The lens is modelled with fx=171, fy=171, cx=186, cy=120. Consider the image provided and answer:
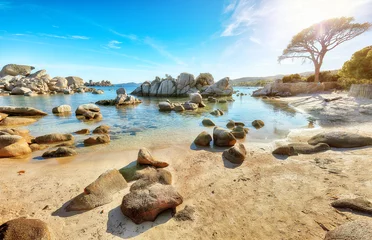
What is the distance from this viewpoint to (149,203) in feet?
12.0

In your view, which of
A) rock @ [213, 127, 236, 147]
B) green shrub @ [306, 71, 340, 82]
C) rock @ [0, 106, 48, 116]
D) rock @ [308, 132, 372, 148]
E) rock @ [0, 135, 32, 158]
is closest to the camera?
rock @ [0, 135, 32, 158]

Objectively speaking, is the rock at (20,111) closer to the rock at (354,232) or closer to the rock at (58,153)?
the rock at (58,153)

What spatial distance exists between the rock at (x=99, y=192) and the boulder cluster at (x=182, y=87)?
4433 centimetres

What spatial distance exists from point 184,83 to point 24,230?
4992 centimetres

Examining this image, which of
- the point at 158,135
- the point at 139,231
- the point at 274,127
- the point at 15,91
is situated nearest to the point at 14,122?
the point at 158,135

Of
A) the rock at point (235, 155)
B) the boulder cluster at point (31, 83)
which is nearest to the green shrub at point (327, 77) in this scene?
the rock at point (235, 155)

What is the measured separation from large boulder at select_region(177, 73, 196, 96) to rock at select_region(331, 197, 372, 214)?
158 ft

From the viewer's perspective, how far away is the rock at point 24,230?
2818mm

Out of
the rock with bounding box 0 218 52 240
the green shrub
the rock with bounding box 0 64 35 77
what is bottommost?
the rock with bounding box 0 218 52 240

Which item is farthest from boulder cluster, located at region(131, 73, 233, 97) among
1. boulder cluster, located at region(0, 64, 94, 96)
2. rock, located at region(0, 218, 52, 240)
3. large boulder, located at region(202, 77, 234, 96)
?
rock, located at region(0, 218, 52, 240)

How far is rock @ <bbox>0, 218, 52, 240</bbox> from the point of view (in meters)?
2.82

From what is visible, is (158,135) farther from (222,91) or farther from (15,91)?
(15,91)

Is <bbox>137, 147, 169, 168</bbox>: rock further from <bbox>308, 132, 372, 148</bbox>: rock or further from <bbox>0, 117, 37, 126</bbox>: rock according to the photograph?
<bbox>0, 117, 37, 126</bbox>: rock

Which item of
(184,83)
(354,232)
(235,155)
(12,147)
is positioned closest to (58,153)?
(12,147)
